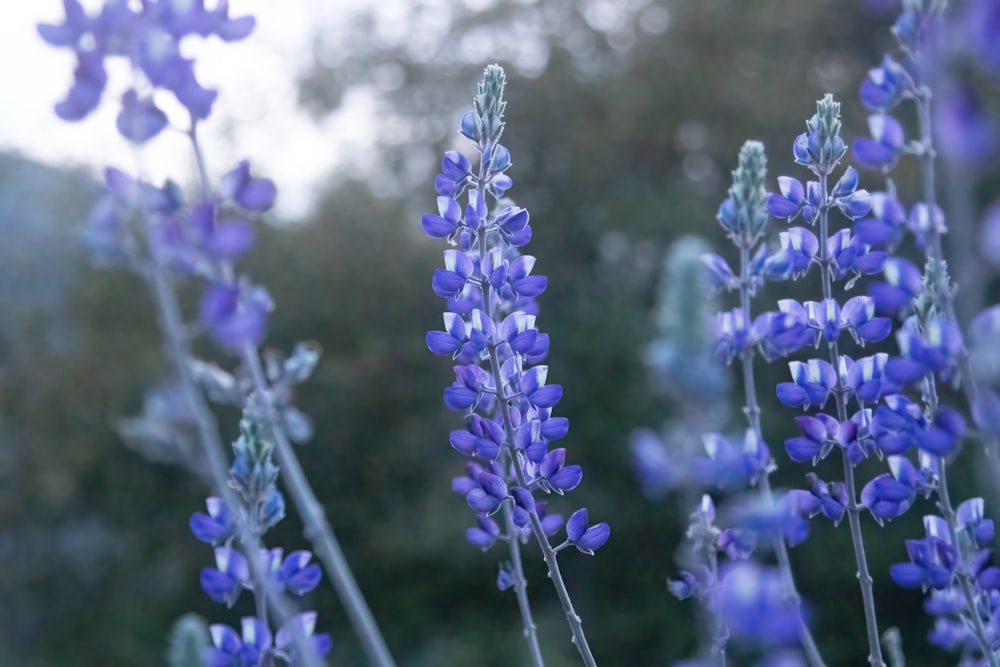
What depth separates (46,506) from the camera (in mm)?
8695

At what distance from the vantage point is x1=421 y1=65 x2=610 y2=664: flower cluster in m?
1.39

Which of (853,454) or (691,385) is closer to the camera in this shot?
(691,385)

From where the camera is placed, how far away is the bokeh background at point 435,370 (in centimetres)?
795

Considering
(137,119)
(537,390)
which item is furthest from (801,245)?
(137,119)

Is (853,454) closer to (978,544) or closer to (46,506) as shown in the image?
(978,544)

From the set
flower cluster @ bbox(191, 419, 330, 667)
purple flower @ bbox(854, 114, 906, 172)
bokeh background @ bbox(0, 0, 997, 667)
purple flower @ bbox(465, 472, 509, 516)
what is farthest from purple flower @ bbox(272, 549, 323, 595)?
bokeh background @ bbox(0, 0, 997, 667)

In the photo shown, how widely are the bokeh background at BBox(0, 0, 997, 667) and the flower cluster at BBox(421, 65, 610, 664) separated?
6157 millimetres

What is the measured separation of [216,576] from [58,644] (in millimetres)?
8164

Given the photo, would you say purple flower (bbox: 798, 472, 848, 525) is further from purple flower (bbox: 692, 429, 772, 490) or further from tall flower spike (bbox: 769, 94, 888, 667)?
purple flower (bbox: 692, 429, 772, 490)

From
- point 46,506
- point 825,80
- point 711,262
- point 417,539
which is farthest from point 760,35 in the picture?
point 711,262

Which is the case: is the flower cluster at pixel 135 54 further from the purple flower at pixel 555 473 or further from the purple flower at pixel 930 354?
the purple flower at pixel 930 354

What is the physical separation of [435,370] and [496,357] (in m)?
7.14

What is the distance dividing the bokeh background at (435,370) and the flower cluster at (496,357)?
6.16m

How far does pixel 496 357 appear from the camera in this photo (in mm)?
1425
